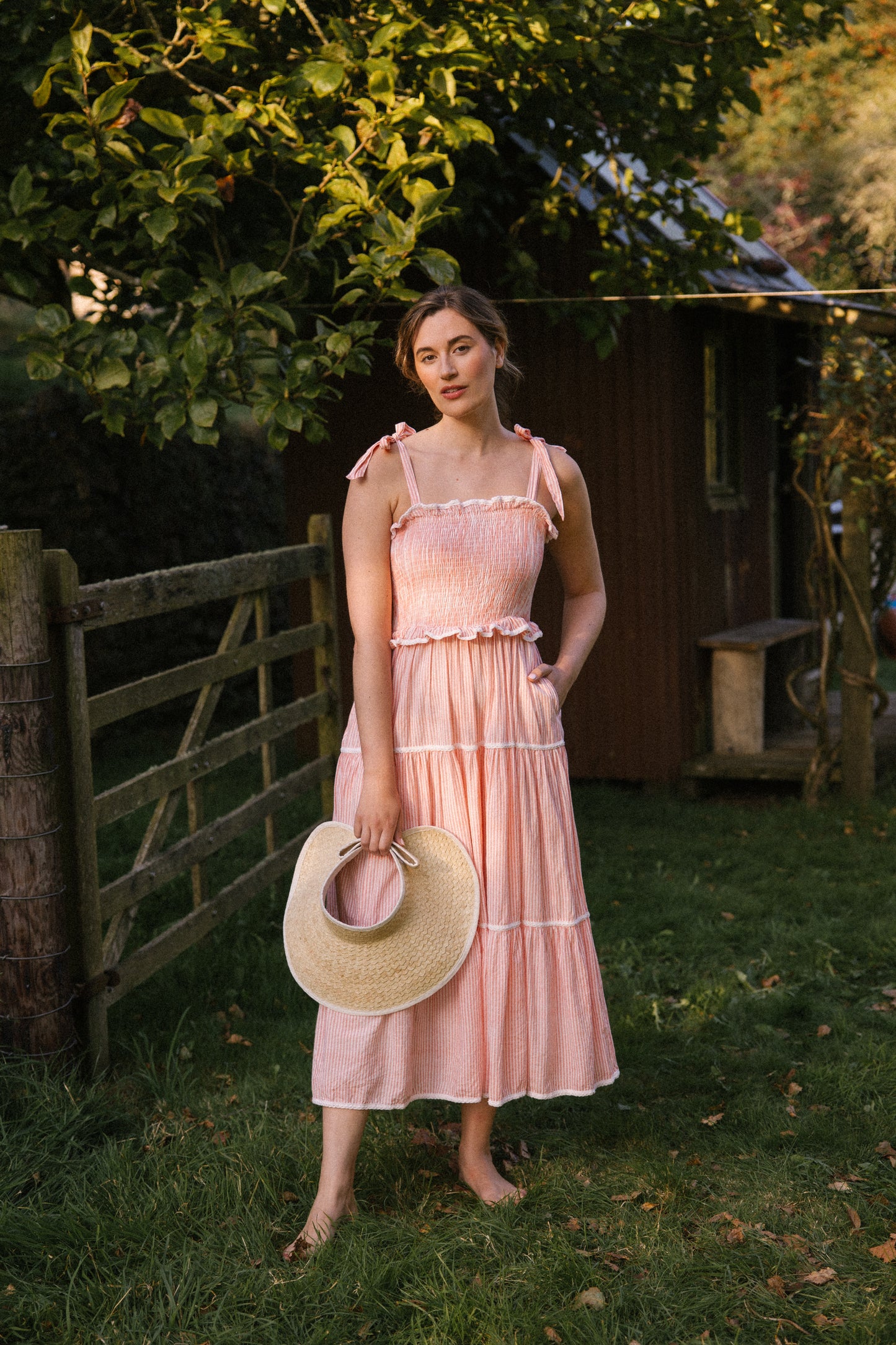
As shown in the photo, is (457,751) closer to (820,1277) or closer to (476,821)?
(476,821)

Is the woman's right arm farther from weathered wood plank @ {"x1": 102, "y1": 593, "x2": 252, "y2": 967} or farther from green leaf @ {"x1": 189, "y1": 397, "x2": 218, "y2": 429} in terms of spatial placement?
green leaf @ {"x1": 189, "y1": 397, "x2": 218, "y2": 429}

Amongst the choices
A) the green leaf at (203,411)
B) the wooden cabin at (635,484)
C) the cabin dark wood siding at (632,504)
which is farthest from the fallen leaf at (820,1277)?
the cabin dark wood siding at (632,504)

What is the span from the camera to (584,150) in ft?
20.5

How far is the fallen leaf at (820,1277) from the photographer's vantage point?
2.72m

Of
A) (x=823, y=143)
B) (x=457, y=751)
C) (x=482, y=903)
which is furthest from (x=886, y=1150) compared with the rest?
(x=823, y=143)

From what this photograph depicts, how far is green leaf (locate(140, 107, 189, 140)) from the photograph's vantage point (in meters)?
3.98

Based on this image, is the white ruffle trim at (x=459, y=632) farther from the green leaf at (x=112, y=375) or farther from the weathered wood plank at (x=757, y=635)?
the weathered wood plank at (x=757, y=635)

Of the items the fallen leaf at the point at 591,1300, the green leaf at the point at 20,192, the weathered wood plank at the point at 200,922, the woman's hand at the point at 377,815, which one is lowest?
the fallen leaf at the point at 591,1300

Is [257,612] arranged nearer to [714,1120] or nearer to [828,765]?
[714,1120]

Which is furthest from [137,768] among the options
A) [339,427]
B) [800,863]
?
[800,863]

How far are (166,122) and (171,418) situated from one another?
2.95 feet

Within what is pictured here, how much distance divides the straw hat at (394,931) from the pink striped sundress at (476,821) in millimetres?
61

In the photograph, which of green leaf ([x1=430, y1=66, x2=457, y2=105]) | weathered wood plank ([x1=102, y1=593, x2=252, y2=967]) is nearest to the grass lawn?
weathered wood plank ([x1=102, y1=593, x2=252, y2=967])

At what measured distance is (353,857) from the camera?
9.36 ft
